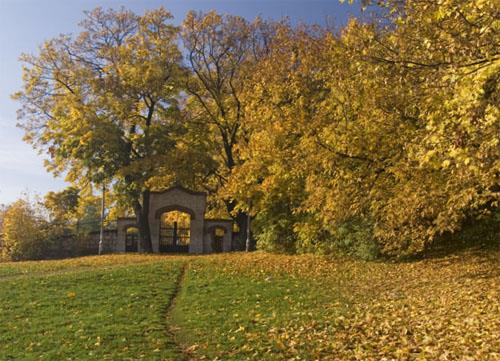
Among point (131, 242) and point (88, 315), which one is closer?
point (88, 315)

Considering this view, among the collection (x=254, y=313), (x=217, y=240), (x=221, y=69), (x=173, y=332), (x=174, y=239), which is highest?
(x=221, y=69)

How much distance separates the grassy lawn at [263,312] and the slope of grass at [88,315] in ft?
0.10

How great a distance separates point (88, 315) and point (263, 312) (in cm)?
467

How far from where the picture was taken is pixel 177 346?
948 centimetres

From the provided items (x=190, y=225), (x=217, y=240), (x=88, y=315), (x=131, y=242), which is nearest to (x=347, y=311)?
(x=88, y=315)

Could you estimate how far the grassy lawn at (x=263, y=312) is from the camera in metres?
8.52

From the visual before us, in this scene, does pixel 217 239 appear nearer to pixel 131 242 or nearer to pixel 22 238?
pixel 131 242

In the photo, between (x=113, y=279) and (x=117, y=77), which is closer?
(x=113, y=279)

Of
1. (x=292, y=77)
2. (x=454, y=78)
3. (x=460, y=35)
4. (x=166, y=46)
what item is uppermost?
(x=166, y=46)

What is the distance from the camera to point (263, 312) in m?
12.0

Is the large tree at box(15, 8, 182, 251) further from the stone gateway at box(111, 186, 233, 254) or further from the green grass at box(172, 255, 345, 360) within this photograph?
the green grass at box(172, 255, 345, 360)

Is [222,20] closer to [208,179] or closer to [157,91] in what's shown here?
[157,91]

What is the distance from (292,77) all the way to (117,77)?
14.4 meters

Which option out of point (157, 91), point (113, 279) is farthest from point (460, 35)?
point (157, 91)
